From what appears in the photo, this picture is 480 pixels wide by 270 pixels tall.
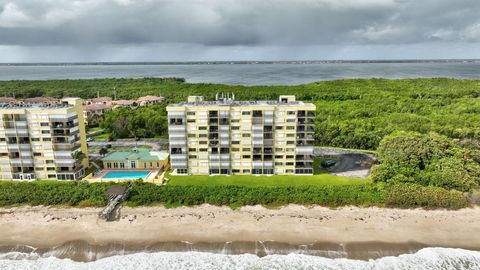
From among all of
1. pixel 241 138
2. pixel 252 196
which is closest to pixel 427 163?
pixel 252 196

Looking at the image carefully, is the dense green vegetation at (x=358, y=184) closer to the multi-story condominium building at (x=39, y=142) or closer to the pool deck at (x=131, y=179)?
the pool deck at (x=131, y=179)

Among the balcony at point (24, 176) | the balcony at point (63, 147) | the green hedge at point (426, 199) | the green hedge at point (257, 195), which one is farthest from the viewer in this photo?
the balcony at point (24, 176)

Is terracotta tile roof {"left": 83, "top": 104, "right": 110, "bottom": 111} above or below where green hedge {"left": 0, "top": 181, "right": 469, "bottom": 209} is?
above

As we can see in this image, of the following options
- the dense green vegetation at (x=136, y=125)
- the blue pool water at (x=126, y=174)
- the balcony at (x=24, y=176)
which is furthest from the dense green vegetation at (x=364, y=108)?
the balcony at (x=24, y=176)

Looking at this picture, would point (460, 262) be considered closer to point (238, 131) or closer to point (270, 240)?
point (270, 240)

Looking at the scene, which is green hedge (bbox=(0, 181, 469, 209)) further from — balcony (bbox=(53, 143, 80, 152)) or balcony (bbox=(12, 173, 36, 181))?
balcony (bbox=(53, 143, 80, 152))

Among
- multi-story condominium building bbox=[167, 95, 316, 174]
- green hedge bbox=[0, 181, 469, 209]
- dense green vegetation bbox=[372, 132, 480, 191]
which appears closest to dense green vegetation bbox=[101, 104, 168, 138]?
multi-story condominium building bbox=[167, 95, 316, 174]
